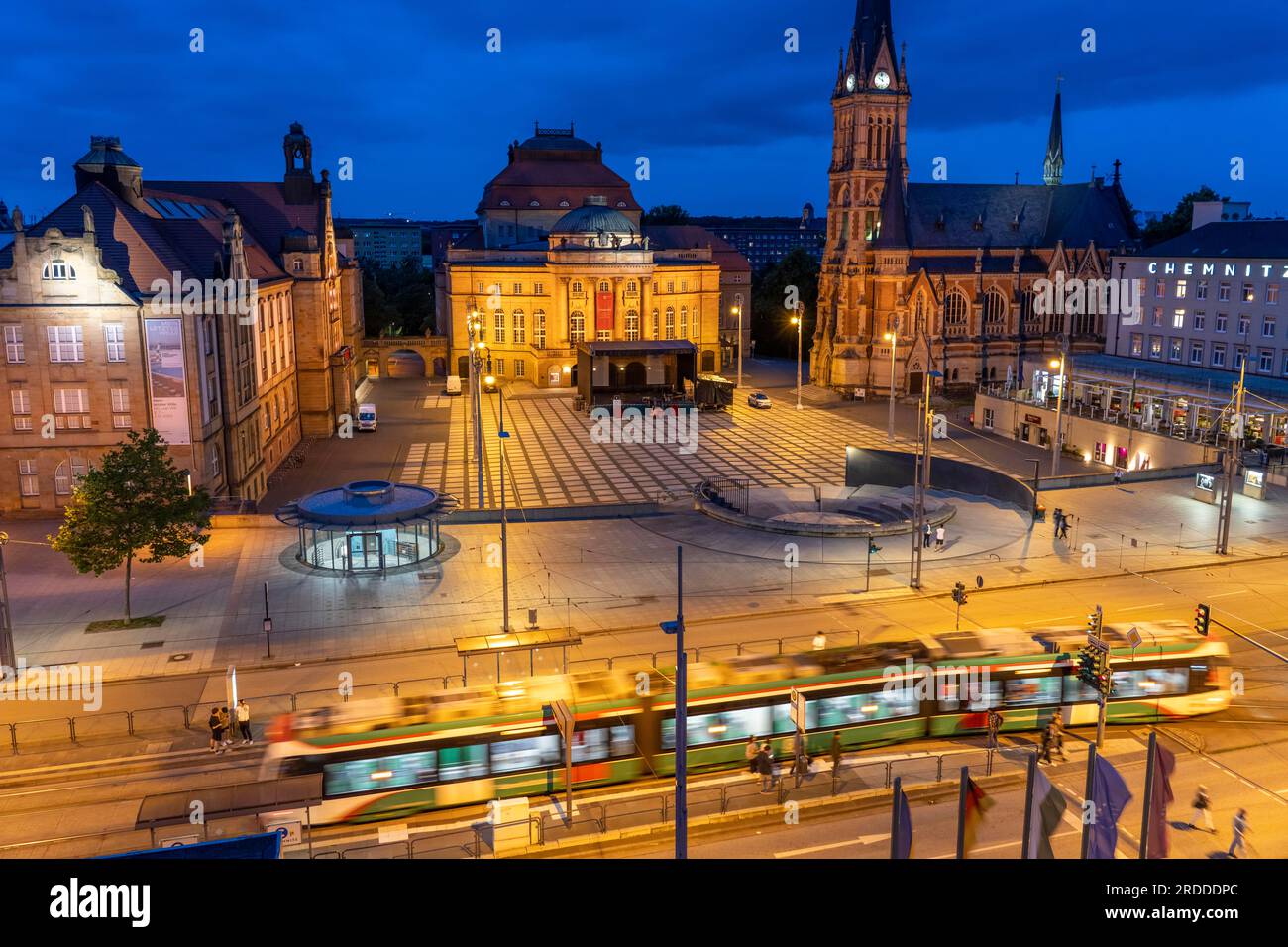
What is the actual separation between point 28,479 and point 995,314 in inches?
3105

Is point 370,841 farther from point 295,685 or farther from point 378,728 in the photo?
point 295,685

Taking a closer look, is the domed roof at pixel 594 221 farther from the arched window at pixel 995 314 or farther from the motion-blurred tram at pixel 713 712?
the motion-blurred tram at pixel 713 712

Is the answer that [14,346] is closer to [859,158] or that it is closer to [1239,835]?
[1239,835]

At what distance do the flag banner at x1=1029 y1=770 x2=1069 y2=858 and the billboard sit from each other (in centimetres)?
4269

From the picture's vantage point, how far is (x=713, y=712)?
2491cm

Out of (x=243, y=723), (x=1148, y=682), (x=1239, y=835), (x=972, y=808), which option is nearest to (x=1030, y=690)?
(x=1148, y=682)

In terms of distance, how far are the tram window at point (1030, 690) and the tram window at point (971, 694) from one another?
1.05ft

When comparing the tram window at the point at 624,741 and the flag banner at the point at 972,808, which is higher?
the flag banner at the point at 972,808

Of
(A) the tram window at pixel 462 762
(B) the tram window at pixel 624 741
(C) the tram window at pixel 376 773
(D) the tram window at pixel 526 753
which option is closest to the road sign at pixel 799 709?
(B) the tram window at pixel 624 741

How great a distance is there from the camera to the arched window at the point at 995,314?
315ft

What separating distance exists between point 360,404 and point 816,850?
7522cm

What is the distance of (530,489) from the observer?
5778cm

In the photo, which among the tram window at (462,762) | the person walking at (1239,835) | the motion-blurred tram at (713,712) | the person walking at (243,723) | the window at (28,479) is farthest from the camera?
the window at (28,479)
